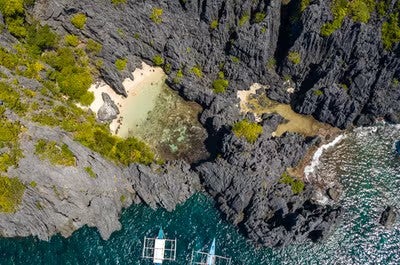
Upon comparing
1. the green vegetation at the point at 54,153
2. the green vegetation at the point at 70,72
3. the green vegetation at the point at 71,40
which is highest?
the green vegetation at the point at 71,40

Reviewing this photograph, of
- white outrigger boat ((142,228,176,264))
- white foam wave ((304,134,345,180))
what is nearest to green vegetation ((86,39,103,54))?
white outrigger boat ((142,228,176,264))

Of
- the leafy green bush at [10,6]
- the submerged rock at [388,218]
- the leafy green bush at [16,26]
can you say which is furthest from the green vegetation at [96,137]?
the submerged rock at [388,218]

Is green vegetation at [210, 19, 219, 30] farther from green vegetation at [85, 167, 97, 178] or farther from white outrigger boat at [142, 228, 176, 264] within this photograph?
white outrigger boat at [142, 228, 176, 264]

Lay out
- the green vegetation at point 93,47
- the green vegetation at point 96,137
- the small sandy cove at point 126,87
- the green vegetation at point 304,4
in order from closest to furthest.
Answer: the green vegetation at point 96,137 < the green vegetation at point 304,4 < the green vegetation at point 93,47 < the small sandy cove at point 126,87

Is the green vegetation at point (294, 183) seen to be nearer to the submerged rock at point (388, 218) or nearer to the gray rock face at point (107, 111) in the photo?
the submerged rock at point (388, 218)

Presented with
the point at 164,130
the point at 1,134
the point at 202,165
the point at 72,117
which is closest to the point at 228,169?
the point at 202,165

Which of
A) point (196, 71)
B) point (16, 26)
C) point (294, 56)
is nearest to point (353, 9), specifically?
point (294, 56)

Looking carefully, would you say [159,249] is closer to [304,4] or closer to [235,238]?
[235,238]

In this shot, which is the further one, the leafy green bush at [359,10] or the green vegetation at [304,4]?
the green vegetation at [304,4]

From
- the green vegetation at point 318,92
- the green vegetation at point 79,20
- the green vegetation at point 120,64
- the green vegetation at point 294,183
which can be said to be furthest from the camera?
the green vegetation at point 120,64
